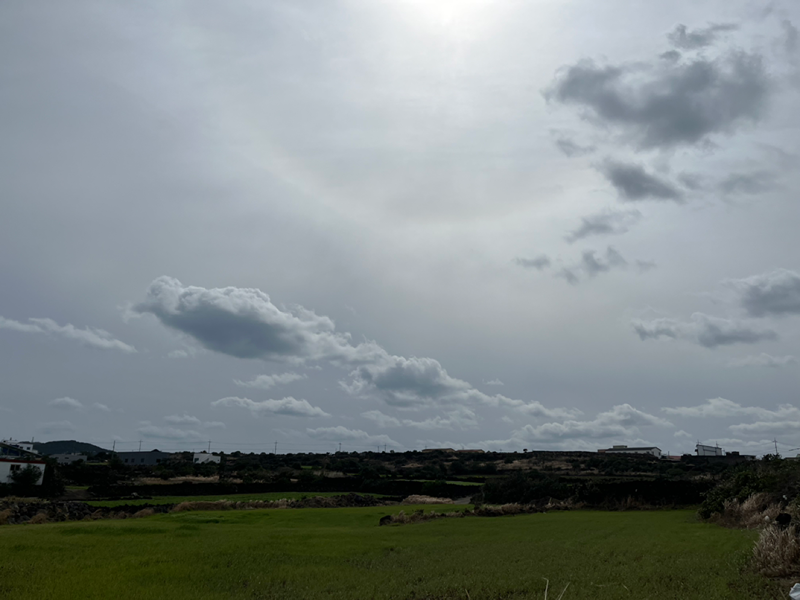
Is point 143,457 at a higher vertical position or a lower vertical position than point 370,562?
lower

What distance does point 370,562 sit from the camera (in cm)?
2248

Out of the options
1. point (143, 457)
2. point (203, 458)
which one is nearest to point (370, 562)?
point (203, 458)

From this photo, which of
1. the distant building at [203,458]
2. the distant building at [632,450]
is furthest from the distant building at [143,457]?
the distant building at [632,450]

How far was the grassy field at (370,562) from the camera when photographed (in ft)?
55.4

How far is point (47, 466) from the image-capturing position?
234 feet

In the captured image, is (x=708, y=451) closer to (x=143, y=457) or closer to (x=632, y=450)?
(x=632, y=450)

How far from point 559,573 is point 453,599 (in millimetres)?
4478

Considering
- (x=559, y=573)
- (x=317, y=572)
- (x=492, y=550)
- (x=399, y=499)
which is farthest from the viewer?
(x=399, y=499)

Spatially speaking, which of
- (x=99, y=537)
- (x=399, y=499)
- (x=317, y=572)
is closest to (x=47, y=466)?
(x=399, y=499)

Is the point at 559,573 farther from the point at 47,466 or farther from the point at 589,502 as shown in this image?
the point at 47,466

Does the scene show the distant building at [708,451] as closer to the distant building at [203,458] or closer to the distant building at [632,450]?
the distant building at [632,450]

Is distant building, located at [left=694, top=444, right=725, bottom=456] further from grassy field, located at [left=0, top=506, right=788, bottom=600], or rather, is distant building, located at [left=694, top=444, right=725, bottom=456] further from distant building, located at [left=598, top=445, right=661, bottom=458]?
grassy field, located at [left=0, top=506, right=788, bottom=600]

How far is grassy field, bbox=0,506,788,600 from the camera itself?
665 inches

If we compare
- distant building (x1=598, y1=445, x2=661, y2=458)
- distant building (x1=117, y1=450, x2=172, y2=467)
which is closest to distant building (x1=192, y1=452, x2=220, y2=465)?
distant building (x1=117, y1=450, x2=172, y2=467)
